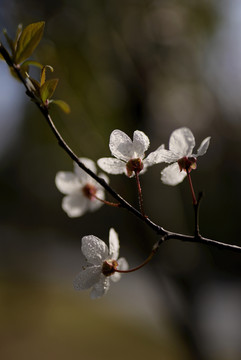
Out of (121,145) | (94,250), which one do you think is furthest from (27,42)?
(94,250)

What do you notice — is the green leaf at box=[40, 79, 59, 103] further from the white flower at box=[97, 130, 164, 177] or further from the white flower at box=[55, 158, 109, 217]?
the white flower at box=[55, 158, 109, 217]

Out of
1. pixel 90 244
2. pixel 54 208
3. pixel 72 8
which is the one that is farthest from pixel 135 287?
pixel 90 244

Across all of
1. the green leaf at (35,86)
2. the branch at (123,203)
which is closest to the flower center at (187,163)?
the branch at (123,203)

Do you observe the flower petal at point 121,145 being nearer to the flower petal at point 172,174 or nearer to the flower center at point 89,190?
the flower petal at point 172,174

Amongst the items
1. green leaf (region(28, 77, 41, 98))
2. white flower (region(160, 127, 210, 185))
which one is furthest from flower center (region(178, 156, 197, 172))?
green leaf (region(28, 77, 41, 98))

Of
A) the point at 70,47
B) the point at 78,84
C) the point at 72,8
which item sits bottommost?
the point at 78,84

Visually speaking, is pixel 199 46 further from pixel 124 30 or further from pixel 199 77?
pixel 124 30
